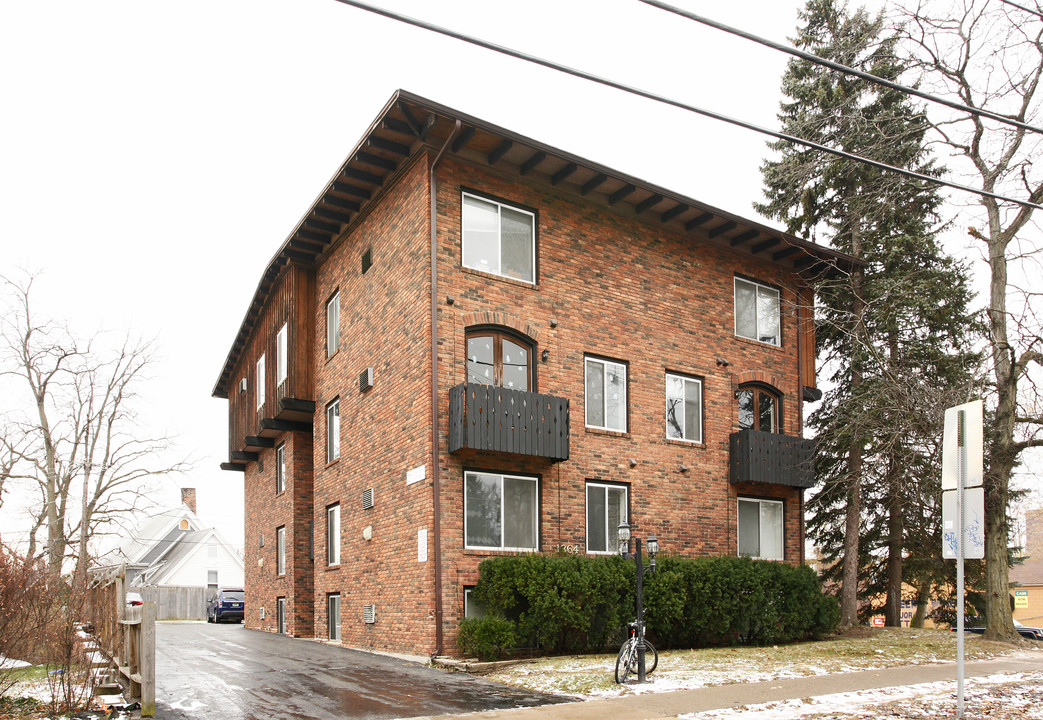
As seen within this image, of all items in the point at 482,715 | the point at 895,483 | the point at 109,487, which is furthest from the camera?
the point at 109,487

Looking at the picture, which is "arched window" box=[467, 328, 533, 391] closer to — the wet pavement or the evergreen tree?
the wet pavement

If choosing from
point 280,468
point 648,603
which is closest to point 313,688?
point 648,603

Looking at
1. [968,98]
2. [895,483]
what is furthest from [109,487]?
[968,98]

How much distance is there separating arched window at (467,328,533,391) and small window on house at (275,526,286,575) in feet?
34.3

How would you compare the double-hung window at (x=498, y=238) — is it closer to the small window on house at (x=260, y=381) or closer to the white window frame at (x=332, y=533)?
the white window frame at (x=332, y=533)

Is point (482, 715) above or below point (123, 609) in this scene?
below

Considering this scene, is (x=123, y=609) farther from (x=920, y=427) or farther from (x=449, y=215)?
(x=920, y=427)

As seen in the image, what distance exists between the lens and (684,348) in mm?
19328

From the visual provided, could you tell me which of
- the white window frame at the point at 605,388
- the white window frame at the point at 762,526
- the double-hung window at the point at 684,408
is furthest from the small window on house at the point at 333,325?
the white window frame at the point at 762,526

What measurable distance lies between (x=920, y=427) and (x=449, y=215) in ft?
34.8

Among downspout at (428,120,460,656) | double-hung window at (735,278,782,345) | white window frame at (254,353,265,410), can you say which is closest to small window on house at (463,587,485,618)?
downspout at (428,120,460,656)

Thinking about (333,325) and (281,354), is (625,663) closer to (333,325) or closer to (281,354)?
(333,325)

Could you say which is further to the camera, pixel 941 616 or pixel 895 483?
pixel 941 616

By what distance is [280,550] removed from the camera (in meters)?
24.4
